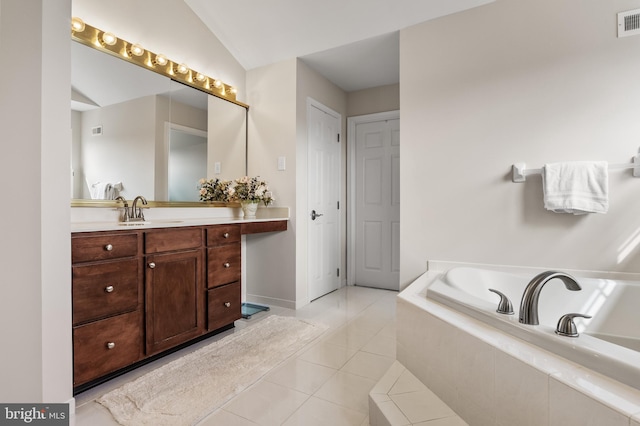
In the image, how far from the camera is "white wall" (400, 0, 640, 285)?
6.42ft

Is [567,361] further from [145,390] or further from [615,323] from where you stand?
[145,390]

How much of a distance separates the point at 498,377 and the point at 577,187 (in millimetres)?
1503

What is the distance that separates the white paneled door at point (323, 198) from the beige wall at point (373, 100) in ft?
1.04

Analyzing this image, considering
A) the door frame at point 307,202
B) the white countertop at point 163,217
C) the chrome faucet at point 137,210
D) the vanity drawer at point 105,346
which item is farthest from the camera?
the door frame at point 307,202

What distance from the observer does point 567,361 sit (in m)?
0.93

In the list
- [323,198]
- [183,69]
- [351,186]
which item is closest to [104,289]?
[183,69]

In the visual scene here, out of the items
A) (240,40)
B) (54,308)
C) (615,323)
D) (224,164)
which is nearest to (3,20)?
(54,308)

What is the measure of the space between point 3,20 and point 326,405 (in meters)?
2.05

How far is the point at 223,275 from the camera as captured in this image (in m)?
2.45

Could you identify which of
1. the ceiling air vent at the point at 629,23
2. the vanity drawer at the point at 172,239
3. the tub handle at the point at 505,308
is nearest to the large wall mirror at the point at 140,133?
the vanity drawer at the point at 172,239

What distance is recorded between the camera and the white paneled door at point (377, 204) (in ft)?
12.5

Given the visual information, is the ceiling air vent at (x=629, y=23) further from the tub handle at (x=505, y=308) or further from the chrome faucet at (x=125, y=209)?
the chrome faucet at (x=125, y=209)

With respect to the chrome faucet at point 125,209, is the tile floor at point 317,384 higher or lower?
lower

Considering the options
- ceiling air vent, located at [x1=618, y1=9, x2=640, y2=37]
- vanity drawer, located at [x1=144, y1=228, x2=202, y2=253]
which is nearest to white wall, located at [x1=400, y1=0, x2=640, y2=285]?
ceiling air vent, located at [x1=618, y1=9, x2=640, y2=37]
